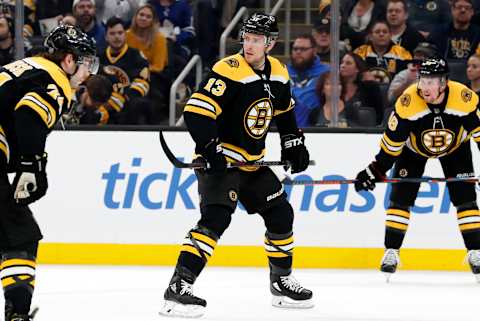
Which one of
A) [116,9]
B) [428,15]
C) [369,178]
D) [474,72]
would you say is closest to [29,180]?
[369,178]

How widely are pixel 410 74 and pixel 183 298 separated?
291 cm

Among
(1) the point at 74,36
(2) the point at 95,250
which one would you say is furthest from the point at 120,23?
(1) the point at 74,36

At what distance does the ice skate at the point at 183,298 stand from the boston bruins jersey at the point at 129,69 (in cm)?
258

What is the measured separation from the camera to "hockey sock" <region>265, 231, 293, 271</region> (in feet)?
16.0

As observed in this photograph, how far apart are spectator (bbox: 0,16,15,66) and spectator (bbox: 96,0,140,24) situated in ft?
2.24

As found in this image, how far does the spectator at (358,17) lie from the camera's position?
6867 millimetres

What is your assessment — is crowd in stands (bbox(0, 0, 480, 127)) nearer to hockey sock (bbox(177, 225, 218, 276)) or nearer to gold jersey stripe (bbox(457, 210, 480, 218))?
gold jersey stripe (bbox(457, 210, 480, 218))

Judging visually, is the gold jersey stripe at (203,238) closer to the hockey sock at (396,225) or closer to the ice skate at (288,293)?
the ice skate at (288,293)

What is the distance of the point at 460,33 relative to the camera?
708cm

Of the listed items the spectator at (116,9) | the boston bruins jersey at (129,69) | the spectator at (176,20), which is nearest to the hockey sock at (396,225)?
the boston bruins jersey at (129,69)

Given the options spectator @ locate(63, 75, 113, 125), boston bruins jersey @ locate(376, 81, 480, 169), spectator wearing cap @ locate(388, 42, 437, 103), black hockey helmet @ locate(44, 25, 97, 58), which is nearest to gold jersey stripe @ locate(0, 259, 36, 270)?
black hockey helmet @ locate(44, 25, 97, 58)

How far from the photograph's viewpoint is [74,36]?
→ 12.9 ft

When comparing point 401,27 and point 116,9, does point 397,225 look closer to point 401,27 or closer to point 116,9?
point 401,27

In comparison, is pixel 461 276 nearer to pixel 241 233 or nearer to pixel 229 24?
pixel 241 233
